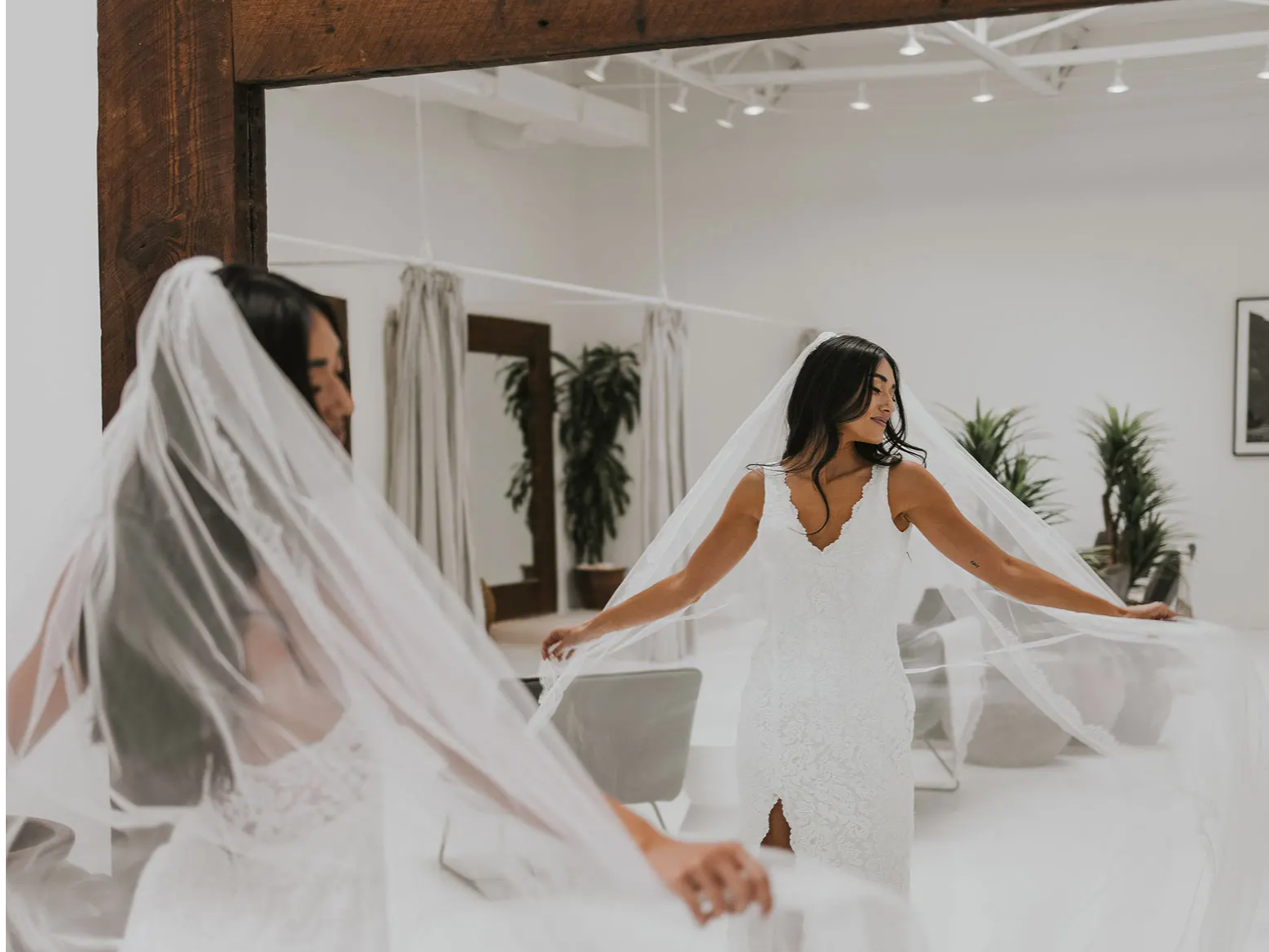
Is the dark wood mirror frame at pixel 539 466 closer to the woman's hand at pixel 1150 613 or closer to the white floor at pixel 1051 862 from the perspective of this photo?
the white floor at pixel 1051 862

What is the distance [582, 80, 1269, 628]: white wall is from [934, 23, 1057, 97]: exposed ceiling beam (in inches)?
9.1

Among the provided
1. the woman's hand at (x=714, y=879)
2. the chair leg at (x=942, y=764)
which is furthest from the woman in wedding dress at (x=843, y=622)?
the woman's hand at (x=714, y=879)

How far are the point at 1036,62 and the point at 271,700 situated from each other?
6391 mm

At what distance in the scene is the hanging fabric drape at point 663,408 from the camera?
6066 millimetres

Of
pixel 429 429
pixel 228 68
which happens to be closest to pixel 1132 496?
pixel 429 429

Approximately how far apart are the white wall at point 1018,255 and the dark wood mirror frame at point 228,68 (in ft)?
20.3

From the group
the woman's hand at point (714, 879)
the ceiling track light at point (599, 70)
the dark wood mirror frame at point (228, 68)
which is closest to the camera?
the woman's hand at point (714, 879)

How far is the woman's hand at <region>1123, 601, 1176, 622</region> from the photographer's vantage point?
2.09 m

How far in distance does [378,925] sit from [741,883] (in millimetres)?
362

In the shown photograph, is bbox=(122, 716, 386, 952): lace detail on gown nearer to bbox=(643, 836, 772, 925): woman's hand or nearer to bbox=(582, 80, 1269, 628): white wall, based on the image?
bbox=(643, 836, 772, 925): woman's hand

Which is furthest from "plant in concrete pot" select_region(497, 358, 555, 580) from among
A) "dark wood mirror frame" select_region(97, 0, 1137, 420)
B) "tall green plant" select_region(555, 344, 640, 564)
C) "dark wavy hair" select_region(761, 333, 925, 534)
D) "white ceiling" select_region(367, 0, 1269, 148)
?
"dark wood mirror frame" select_region(97, 0, 1137, 420)

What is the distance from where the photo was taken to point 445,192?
7332mm

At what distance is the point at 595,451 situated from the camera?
8406 mm

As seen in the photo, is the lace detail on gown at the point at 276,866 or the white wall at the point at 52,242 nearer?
the lace detail on gown at the point at 276,866
